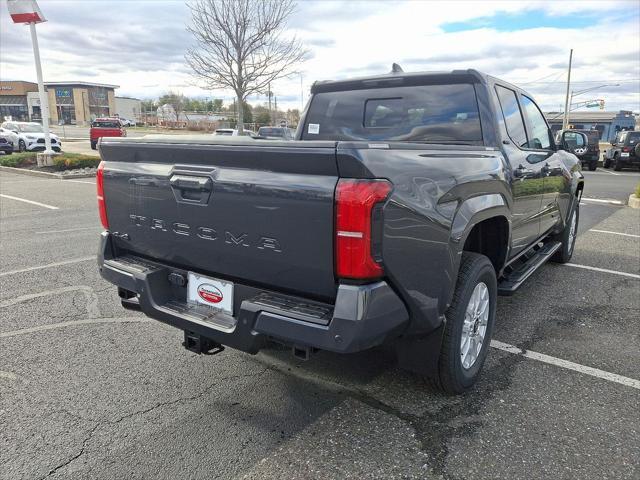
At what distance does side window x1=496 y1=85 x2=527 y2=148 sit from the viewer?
3828 millimetres

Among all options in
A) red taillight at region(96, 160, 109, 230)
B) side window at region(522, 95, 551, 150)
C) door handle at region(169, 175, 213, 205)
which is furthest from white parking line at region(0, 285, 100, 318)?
side window at region(522, 95, 551, 150)

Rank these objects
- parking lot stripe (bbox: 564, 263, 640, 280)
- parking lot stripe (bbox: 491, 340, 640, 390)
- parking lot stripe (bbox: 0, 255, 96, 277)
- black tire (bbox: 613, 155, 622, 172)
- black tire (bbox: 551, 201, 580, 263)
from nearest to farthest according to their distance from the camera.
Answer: parking lot stripe (bbox: 491, 340, 640, 390), parking lot stripe (bbox: 0, 255, 96, 277), parking lot stripe (bbox: 564, 263, 640, 280), black tire (bbox: 551, 201, 580, 263), black tire (bbox: 613, 155, 622, 172)

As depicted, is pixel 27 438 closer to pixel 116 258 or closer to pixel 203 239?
pixel 116 258

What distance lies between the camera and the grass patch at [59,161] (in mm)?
16453

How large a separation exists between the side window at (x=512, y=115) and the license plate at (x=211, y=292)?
2525 millimetres

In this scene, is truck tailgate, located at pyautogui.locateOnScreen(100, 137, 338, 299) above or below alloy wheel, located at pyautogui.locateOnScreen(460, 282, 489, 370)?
above

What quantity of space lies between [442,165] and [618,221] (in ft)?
27.9

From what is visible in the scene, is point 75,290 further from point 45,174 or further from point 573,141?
point 45,174

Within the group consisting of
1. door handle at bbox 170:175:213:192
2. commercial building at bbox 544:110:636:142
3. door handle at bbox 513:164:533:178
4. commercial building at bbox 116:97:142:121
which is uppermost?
commercial building at bbox 116:97:142:121

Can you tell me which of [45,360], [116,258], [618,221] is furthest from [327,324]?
[618,221]

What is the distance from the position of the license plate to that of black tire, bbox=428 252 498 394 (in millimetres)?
1193

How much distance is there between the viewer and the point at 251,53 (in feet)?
64.0

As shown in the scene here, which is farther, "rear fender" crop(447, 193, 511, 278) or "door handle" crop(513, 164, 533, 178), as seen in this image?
"door handle" crop(513, 164, 533, 178)

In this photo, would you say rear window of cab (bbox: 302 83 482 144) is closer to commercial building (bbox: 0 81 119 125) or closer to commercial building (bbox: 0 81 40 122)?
commercial building (bbox: 0 81 119 125)
